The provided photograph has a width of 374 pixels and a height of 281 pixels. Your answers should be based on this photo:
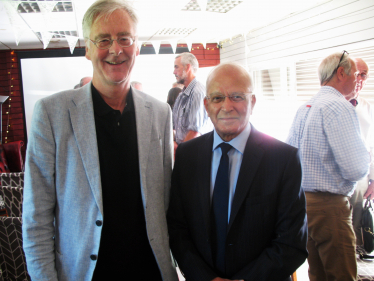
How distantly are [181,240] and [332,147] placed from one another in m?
1.40

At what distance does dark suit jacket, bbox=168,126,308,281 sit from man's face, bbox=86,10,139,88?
641 mm

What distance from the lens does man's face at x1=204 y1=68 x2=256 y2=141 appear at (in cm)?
131

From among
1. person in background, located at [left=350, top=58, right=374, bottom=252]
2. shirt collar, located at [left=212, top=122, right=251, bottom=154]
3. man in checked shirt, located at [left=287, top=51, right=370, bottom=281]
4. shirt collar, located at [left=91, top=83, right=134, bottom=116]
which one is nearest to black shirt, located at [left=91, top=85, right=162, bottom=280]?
shirt collar, located at [left=91, top=83, right=134, bottom=116]

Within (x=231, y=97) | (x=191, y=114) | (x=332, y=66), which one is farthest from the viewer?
(x=191, y=114)

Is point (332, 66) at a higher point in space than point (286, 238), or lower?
higher

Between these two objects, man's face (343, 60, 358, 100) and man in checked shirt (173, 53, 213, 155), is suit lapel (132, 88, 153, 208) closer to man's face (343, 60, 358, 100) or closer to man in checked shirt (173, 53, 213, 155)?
man's face (343, 60, 358, 100)

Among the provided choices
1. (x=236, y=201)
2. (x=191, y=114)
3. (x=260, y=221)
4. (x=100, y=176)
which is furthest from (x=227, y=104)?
(x=191, y=114)

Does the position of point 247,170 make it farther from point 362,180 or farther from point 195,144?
point 362,180

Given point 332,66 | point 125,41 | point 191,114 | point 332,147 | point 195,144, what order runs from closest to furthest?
point 125,41
point 195,144
point 332,147
point 332,66
point 191,114

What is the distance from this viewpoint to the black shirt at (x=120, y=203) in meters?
1.21

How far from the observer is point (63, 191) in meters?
1.16

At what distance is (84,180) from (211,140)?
0.65m

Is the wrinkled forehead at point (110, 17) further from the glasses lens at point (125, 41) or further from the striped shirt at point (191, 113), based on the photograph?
the striped shirt at point (191, 113)

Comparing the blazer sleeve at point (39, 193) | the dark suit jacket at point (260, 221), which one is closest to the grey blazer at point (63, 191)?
the blazer sleeve at point (39, 193)
